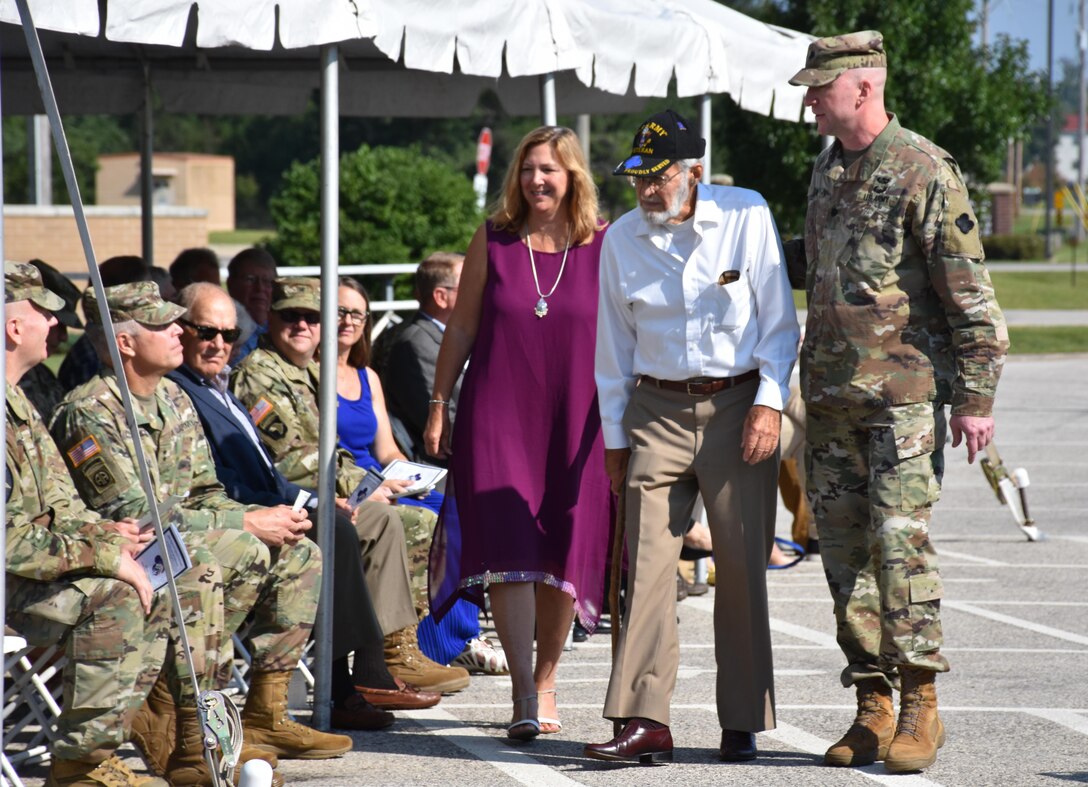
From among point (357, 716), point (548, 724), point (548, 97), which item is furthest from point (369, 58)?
point (548, 724)

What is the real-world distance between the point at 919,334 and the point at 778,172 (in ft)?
49.1

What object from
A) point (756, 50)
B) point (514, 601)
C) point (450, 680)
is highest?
point (756, 50)

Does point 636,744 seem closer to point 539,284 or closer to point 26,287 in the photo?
point 539,284

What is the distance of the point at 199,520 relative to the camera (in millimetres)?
5203

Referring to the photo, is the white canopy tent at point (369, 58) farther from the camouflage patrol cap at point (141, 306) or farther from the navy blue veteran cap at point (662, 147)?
the navy blue veteran cap at point (662, 147)

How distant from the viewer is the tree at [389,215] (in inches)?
853

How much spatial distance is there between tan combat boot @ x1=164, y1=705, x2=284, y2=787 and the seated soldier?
1304 millimetres

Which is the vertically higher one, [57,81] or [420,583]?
[57,81]

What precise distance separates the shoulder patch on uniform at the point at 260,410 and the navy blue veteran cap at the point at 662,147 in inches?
71.6

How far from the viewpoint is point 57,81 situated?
33.8 ft

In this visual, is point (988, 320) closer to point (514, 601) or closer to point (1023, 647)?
point (514, 601)

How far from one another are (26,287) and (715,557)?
2259 mm

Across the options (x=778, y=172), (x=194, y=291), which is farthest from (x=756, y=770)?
(x=778, y=172)

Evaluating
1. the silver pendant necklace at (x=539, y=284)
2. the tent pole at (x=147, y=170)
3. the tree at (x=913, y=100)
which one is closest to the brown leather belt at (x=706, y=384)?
the silver pendant necklace at (x=539, y=284)
